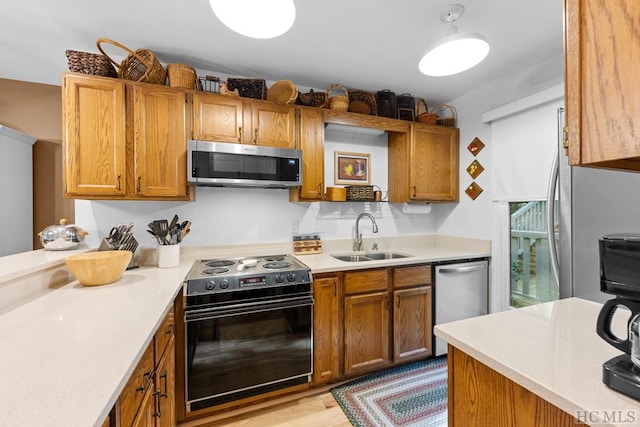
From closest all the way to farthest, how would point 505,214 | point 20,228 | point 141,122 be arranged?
point 141,122 < point 20,228 < point 505,214

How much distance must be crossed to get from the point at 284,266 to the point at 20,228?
2327 mm

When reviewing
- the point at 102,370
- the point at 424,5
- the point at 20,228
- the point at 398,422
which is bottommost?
the point at 398,422

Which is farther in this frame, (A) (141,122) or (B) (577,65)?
(A) (141,122)

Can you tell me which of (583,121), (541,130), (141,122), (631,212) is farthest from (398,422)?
(141,122)

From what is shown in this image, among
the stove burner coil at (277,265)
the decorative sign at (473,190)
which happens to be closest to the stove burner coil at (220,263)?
the stove burner coil at (277,265)

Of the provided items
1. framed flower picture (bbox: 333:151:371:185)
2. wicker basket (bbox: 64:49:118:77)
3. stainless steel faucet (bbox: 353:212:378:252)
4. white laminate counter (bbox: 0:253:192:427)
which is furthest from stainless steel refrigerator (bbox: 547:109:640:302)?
wicker basket (bbox: 64:49:118:77)

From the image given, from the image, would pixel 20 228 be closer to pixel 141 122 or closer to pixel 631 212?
pixel 141 122

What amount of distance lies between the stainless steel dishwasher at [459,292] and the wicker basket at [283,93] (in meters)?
1.88

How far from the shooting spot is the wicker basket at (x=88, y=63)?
1.78 metres

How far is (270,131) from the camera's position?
217 centimetres

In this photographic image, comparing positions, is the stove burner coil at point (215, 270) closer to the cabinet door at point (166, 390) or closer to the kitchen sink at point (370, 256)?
the cabinet door at point (166, 390)

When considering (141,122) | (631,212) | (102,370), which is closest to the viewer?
(102,370)

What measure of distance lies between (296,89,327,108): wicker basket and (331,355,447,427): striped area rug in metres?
2.27

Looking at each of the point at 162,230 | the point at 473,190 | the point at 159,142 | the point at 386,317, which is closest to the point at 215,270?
the point at 162,230
